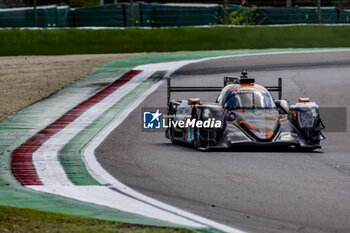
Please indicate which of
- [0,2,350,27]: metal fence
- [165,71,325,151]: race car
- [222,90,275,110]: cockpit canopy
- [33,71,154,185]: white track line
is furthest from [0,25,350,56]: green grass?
[222,90,275,110]: cockpit canopy

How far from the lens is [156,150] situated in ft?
46.6

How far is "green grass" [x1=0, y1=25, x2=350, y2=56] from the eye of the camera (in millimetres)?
29938

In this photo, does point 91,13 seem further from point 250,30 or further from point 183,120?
point 183,120

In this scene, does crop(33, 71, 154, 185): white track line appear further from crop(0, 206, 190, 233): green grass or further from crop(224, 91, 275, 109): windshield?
crop(224, 91, 275, 109): windshield

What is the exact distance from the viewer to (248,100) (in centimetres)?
1470

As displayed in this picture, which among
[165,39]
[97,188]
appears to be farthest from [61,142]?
[165,39]

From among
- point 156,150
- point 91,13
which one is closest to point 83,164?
point 156,150

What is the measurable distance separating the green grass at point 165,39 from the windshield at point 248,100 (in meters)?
16.1

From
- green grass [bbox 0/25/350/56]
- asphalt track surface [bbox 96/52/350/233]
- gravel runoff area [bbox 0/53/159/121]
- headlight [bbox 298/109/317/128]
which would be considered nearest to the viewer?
asphalt track surface [bbox 96/52/350/233]

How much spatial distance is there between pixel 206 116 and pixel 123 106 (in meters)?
7.03

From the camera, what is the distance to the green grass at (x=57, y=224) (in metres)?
8.00

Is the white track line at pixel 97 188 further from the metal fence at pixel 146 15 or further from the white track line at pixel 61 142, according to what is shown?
the metal fence at pixel 146 15

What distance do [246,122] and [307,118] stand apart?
1.21 meters

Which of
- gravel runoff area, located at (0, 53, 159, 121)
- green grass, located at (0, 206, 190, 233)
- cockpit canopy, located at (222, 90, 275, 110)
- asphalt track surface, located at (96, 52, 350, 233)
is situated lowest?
gravel runoff area, located at (0, 53, 159, 121)
